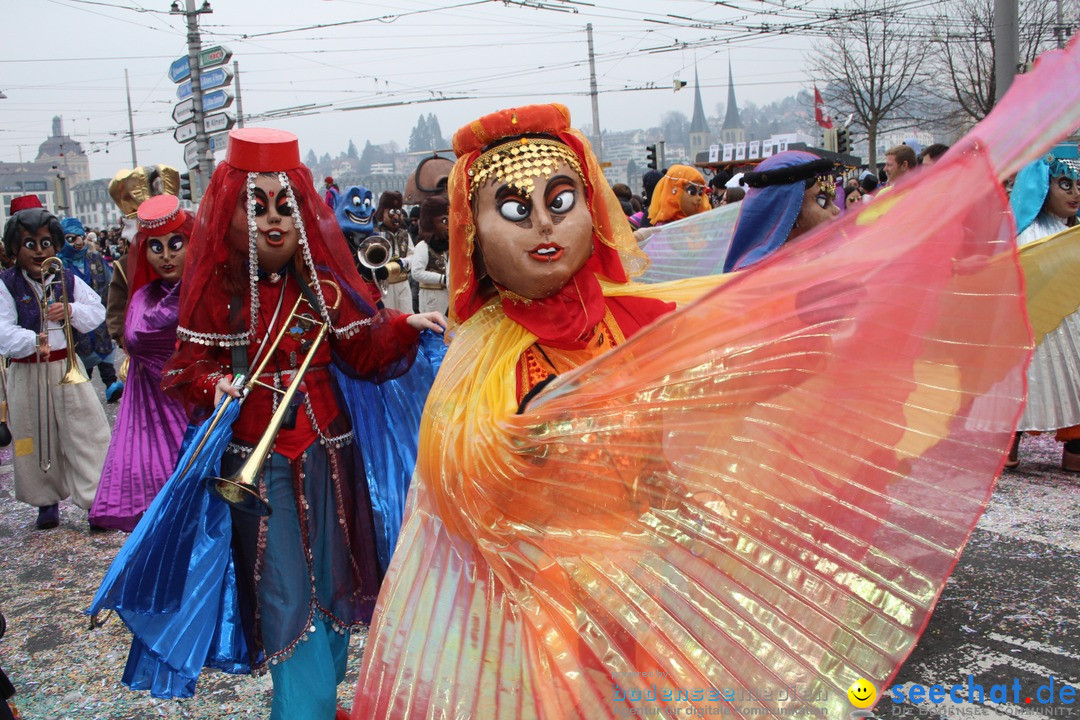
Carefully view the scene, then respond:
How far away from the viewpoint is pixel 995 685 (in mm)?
3260

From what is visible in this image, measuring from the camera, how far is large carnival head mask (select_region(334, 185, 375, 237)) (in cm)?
665

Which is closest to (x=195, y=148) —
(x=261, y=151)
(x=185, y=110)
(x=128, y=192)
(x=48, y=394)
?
(x=185, y=110)

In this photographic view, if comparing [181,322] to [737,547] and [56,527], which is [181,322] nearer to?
[737,547]

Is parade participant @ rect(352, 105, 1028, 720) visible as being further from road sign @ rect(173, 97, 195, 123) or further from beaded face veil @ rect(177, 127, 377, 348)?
road sign @ rect(173, 97, 195, 123)

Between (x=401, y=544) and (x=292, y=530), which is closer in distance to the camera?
(x=401, y=544)

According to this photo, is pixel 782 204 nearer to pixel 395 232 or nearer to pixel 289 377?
pixel 289 377

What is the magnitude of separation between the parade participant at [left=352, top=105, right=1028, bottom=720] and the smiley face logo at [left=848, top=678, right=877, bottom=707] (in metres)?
0.02

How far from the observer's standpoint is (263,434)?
261 centimetres

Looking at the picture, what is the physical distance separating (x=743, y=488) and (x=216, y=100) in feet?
50.2

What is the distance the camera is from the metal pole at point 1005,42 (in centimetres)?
726

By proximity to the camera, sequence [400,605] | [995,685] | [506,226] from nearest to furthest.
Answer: [400,605]
[506,226]
[995,685]

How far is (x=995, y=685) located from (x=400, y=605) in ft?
7.39

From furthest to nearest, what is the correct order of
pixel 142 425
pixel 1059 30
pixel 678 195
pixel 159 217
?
pixel 1059 30
pixel 678 195
pixel 142 425
pixel 159 217

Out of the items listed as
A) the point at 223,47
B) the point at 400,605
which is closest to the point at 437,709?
the point at 400,605
